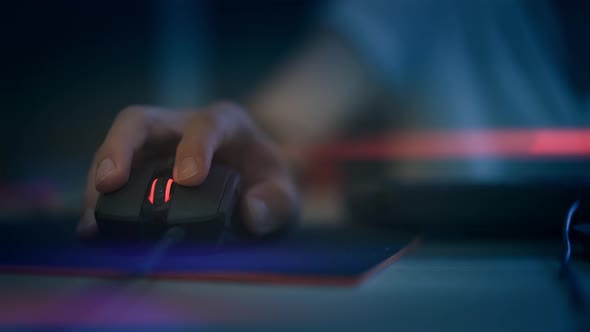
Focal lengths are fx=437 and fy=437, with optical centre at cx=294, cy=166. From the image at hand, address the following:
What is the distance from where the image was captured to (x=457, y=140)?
0.88 meters

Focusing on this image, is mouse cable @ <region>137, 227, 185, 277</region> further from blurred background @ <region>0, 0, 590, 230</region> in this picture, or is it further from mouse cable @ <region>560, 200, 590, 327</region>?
blurred background @ <region>0, 0, 590, 230</region>

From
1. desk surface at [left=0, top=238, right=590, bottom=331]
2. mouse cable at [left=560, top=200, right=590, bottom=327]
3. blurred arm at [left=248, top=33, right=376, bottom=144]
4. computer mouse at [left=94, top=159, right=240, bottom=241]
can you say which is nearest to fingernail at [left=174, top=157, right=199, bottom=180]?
computer mouse at [left=94, top=159, right=240, bottom=241]

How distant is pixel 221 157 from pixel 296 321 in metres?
0.39

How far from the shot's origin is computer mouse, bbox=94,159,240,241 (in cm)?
43

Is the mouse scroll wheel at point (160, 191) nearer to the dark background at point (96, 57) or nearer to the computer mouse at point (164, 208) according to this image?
the computer mouse at point (164, 208)

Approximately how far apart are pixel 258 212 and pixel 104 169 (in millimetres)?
173

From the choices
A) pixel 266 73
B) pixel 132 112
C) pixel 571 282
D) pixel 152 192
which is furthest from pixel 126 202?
pixel 266 73

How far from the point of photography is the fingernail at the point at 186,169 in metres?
0.44

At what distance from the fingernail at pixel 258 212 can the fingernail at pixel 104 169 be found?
0.15m

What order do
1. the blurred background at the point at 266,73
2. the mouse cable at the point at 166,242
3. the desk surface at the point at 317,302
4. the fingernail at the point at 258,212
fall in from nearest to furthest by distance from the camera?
the desk surface at the point at 317,302
the mouse cable at the point at 166,242
the fingernail at the point at 258,212
the blurred background at the point at 266,73

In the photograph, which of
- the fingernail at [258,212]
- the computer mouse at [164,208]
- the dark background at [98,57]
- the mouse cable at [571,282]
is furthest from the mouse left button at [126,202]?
the dark background at [98,57]

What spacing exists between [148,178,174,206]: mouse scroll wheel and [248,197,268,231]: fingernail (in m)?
0.10

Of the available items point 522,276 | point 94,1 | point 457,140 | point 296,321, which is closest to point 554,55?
point 457,140

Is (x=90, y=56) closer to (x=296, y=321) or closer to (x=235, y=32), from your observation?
(x=235, y=32)
